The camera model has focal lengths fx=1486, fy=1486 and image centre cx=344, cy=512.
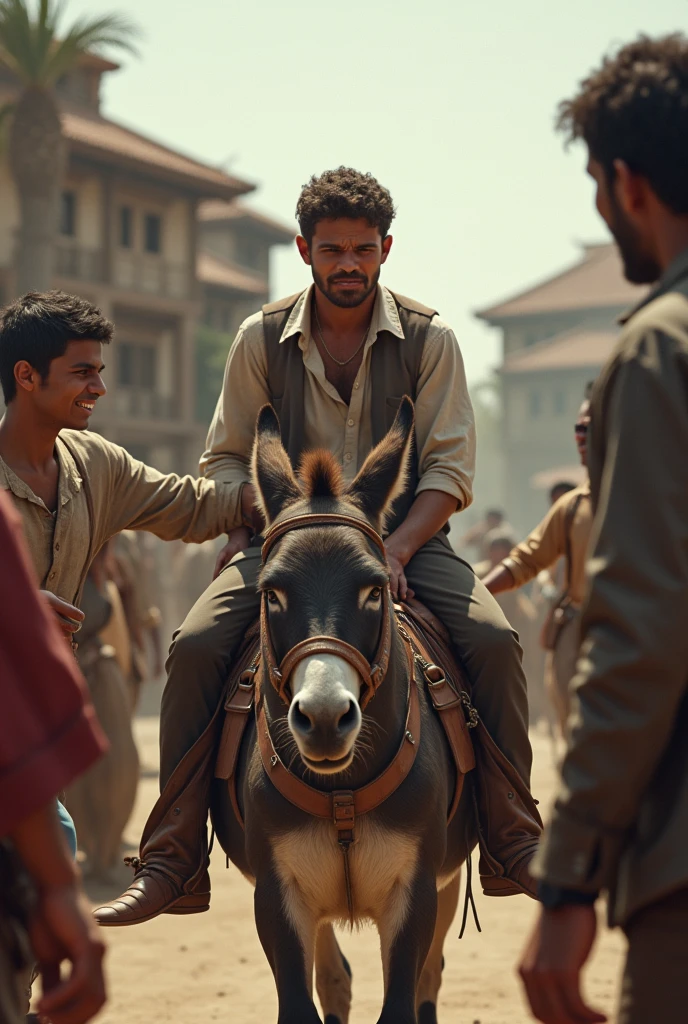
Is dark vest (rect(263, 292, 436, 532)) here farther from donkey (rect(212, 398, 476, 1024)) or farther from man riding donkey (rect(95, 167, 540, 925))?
donkey (rect(212, 398, 476, 1024))

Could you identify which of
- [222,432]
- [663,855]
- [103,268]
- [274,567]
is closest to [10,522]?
[663,855]

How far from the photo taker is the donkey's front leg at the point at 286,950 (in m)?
4.89

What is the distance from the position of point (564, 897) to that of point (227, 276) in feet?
178

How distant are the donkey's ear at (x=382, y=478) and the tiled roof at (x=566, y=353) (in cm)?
6840

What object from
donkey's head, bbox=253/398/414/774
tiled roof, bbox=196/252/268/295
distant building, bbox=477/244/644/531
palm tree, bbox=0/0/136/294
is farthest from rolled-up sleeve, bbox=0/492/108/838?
distant building, bbox=477/244/644/531

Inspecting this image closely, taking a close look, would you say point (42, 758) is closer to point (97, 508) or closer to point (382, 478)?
point (382, 478)

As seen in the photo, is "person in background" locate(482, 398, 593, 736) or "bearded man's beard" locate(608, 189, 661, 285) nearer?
"bearded man's beard" locate(608, 189, 661, 285)

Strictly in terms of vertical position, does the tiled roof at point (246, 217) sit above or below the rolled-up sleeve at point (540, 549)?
above

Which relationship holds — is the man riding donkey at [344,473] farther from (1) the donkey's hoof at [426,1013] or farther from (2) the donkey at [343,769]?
(1) the donkey's hoof at [426,1013]

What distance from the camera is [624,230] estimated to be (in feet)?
9.61

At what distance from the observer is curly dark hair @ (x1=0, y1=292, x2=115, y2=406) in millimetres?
5219

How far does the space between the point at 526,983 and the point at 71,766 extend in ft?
3.04

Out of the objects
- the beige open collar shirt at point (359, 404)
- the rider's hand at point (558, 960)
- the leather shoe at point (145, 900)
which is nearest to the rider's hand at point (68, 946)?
the rider's hand at point (558, 960)

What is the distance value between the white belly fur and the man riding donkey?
63 cm
